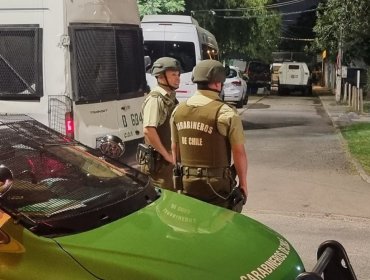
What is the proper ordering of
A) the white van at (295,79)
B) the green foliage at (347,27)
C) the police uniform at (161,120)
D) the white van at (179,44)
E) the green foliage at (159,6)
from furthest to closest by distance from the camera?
the white van at (295,79), the green foliage at (347,27), the green foliage at (159,6), the white van at (179,44), the police uniform at (161,120)

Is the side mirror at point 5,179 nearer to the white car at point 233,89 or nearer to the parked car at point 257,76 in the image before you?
the white car at point 233,89

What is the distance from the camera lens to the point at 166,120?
504 centimetres

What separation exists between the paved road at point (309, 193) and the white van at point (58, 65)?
7.95 feet

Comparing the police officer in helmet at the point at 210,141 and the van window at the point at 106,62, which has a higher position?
the van window at the point at 106,62

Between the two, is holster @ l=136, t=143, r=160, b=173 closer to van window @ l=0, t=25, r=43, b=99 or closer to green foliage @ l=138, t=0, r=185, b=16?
van window @ l=0, t=25, r=43, b=99

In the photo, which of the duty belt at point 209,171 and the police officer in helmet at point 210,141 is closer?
the police officer in helmet at point 210,141

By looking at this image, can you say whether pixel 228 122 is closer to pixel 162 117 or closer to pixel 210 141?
pixel 210 141

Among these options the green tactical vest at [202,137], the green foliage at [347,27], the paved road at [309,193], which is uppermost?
the green foliage at [347,27]

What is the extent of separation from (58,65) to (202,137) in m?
2.59

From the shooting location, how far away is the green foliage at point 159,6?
18295 millimetres

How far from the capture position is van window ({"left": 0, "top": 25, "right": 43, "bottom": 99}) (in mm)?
6203

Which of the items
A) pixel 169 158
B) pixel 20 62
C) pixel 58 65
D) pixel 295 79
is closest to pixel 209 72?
pixel 169 158

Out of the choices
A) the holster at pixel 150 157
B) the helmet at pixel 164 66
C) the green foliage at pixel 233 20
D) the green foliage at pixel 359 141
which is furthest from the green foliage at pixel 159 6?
the holster at pixel 150 157

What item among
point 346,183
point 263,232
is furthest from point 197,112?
point 346,183
